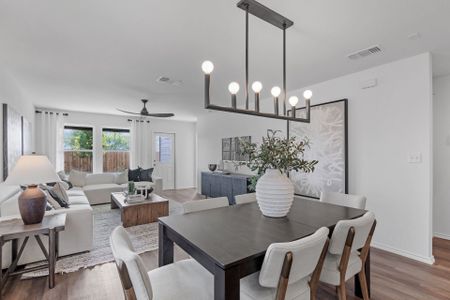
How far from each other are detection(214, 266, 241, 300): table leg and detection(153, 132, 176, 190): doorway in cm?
695

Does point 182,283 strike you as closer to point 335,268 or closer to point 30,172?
point 335,268

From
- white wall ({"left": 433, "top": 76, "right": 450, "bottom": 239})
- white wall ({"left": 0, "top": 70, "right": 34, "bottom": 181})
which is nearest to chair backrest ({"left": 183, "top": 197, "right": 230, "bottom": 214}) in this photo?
white wall ({"left": 0, "top": 70, "right": 34, "bottom": 181})

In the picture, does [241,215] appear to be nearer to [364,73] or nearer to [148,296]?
[148,296]

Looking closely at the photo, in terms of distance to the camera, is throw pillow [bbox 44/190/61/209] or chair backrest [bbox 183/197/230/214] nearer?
chair backrest [bbox 183/197/230/214]

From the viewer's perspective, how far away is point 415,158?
2807mm

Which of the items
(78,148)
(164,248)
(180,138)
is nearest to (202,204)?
(164,248)

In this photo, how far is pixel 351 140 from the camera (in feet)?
11.2

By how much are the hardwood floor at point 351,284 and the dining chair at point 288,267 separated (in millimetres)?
1014

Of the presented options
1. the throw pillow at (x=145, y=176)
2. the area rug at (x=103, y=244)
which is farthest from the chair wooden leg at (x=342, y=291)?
the throw pillow at (x=145, y=176)

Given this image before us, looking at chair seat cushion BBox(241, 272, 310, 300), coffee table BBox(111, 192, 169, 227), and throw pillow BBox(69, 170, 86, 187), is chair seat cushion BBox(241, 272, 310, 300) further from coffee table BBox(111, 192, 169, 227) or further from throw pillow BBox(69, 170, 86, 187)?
throw pillow BBox(69, 170, 86, 187)

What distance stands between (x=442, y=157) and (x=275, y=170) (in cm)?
331

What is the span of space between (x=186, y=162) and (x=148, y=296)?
7379 millimetres

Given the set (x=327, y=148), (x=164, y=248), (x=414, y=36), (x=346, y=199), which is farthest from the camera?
(x=327, y=148)

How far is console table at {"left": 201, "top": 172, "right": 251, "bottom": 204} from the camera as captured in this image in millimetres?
4836
